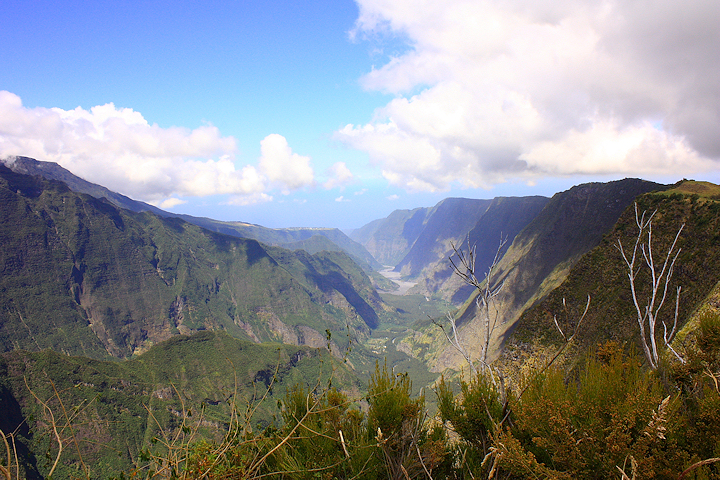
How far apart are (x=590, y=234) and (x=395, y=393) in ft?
339

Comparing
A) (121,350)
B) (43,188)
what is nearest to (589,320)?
(121,350)

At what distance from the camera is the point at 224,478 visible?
6160mm

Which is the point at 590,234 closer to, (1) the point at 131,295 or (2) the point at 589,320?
(2) the point at 589,320

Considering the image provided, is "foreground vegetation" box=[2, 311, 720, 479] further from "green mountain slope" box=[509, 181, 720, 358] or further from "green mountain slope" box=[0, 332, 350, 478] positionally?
"green mountain slope" box=[0, 332, 350, 478]

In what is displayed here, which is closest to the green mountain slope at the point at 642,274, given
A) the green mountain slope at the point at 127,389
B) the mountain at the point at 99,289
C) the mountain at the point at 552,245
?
the mountain at the point at 552,245

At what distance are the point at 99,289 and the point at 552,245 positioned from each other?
17621cm

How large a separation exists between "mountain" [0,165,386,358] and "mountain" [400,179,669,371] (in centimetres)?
10007

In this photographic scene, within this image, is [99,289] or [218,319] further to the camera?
[218,319]

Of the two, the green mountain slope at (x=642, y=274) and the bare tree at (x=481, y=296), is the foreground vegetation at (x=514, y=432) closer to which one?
the bare tree at (x=481, y=296)

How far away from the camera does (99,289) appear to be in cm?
15312

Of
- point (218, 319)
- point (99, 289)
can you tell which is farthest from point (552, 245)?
point (99, 289)

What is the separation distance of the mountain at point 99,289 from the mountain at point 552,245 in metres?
100

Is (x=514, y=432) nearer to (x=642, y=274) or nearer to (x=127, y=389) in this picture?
(x=642, y=274)

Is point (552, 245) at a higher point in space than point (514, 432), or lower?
higher
